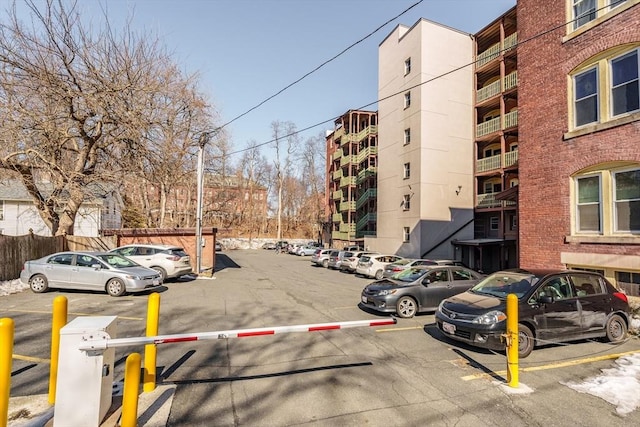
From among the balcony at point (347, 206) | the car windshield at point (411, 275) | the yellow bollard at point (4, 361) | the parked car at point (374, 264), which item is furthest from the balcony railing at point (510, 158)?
the yellow bollard at point (4, 361)

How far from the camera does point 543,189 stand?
39.1ft

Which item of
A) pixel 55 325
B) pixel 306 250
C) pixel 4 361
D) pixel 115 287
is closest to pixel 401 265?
pixel 115 287

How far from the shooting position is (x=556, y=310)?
648 centimetres

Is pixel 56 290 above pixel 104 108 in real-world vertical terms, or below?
below

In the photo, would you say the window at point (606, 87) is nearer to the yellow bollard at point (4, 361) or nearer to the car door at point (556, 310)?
the car door at point (556, 310)

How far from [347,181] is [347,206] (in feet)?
9.73

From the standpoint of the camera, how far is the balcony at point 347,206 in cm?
3841

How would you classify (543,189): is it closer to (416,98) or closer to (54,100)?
(416,98)

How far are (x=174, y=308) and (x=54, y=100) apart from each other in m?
9.97

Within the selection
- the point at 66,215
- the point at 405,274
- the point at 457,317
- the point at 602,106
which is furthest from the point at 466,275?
the point at 66,215

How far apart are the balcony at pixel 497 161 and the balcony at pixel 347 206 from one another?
15.3 m

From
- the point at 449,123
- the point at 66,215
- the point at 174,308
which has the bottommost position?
the point at 174,308

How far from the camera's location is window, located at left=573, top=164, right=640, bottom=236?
9.66m

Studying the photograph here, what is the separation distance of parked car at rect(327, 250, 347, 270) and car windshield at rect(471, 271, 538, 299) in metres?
16.2
